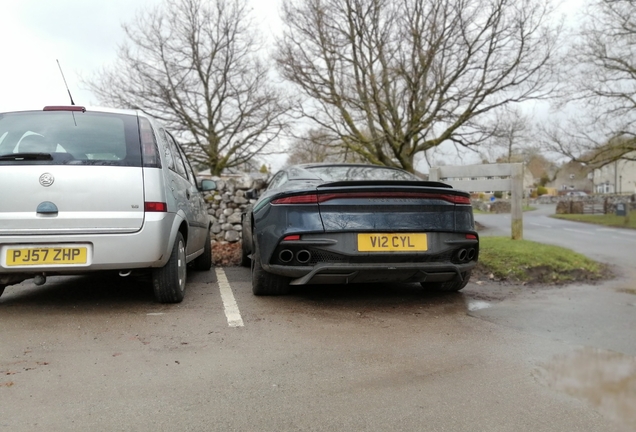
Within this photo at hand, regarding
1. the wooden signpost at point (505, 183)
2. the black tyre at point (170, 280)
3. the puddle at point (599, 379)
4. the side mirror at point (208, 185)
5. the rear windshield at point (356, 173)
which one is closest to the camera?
the puddle at point (599, 379)

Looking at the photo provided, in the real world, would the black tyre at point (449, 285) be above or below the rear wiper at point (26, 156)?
below

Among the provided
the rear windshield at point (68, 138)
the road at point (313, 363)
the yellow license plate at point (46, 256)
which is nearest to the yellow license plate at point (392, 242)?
the road at point (313, 363)

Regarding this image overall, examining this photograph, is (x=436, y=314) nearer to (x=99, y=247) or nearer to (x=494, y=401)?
(x=494, y=401)

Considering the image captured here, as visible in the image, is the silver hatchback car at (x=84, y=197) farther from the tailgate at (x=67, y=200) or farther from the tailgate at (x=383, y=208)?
the tailgate at (x=383, y=208)

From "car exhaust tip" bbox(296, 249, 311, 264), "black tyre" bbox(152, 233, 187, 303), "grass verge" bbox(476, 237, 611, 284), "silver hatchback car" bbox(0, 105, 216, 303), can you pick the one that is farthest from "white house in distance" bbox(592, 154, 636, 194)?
"silver hatchback car" bbox(0, 105, 216, 303)

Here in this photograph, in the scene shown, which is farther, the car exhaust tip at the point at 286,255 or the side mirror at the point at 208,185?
the side mirror at the point at 208,185

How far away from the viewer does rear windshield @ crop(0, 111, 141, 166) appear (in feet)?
12.1

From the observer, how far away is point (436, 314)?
402 centimetres

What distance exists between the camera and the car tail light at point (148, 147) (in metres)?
3.89

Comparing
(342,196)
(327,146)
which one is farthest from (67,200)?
(327,146)

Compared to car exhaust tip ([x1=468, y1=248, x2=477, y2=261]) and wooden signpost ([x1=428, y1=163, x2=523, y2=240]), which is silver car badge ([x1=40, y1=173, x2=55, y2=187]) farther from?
wooden signpost ([x1=428, y1=163, x2=523, y2=240])

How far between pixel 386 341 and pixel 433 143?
16293 millimetres

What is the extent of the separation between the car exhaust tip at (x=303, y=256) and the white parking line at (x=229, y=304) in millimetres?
652

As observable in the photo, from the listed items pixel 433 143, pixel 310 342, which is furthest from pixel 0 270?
pixel 433 143
